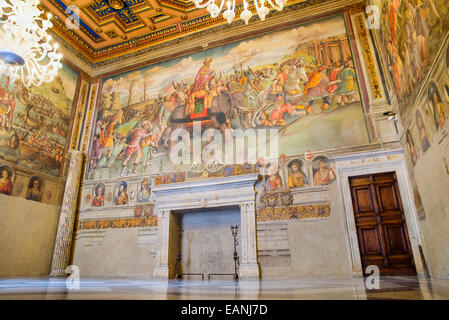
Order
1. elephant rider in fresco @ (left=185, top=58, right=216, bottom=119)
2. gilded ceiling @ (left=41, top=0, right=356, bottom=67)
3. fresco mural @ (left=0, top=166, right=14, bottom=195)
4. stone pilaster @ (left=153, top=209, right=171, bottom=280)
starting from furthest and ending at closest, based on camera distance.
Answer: gilded ceiling @ (left=41, top=0, right=356, bottom=67), elephant rider in fresco @ (left=185, top=58, right=216, bottom=119), fresco mural @ (left=0, top=166, right=14, bottom=195), stone pilaster @ (left=153, top=209, right=171, bottom=280)

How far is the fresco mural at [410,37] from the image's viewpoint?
156 inches

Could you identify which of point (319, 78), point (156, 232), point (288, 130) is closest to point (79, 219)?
point (156, 232)

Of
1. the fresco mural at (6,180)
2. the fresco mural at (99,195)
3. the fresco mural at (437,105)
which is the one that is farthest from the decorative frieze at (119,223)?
the fresco mural at (437,105)

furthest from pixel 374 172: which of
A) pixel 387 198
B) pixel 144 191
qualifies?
pixel 144 191

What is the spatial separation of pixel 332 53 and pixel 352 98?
1.68 metres

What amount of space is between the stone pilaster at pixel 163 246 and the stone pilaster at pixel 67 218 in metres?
3.14

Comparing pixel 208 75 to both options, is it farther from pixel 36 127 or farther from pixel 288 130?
pixel 36 127

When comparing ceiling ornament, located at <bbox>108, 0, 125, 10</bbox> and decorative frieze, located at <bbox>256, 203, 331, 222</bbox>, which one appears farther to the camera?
ceiling ornament, located at <bbox>108, 0, 125, 10</bbox>

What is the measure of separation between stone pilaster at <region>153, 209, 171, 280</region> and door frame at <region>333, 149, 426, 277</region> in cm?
474

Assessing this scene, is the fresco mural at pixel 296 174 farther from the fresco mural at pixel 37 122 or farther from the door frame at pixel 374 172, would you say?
the fresco mural at pixel 37 122

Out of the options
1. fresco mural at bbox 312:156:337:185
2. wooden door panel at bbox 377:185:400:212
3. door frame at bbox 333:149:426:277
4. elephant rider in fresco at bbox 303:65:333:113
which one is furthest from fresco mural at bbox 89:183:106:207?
wooden door panel at bbox 377:185:400:212

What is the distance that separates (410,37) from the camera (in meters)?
5.05

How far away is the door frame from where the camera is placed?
250 inches

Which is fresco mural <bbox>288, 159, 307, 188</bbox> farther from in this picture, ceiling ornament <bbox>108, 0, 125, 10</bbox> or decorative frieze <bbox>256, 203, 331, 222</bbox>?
ceiling ornament <bbox>108, 0, 125, 10</bbox>
